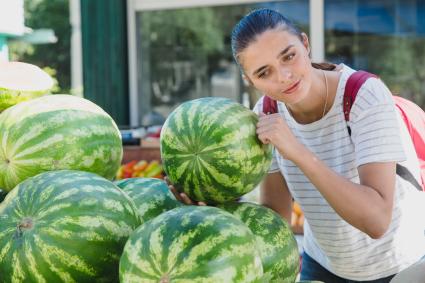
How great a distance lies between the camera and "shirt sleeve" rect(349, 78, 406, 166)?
1.67 m

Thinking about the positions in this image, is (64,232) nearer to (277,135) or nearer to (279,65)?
(277,135)

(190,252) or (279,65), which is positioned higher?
(279,65)

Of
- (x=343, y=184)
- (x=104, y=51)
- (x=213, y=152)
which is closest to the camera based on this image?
(x=213, y=152)

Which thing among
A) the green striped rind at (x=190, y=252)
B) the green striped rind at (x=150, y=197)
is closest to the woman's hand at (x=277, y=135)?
the green striped rind at (x=150, y=197)

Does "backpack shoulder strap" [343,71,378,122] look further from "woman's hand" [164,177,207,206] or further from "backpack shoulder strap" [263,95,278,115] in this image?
"woman's hand" [164,177,207,206]

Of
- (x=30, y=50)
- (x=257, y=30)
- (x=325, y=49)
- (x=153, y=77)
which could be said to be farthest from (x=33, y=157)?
(x=30, y=50)

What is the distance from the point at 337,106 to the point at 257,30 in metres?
0.35

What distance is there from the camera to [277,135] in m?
1.53

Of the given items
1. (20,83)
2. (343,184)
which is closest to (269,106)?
(343,184)

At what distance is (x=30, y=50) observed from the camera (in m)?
13.7

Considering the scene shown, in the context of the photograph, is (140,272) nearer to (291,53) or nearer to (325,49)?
(291,53)

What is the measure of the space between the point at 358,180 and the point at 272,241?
0.62 meters

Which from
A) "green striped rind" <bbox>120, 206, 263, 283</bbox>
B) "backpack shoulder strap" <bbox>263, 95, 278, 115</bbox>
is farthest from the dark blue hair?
"green striped rind" <bbox>120, 206, 263, 283</bbox>

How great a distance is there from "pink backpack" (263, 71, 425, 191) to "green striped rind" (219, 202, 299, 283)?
52cm
